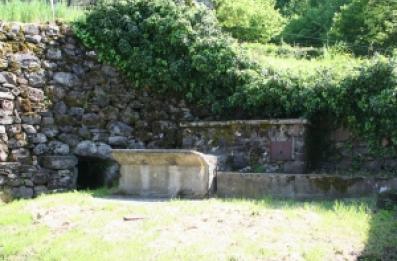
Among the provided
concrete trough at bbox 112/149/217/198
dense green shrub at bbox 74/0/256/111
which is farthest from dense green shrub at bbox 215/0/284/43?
concrete trough at bbox 112/149/217/198

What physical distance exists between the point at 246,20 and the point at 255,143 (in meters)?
11.1

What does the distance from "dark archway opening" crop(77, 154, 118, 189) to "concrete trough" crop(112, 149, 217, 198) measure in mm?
1687

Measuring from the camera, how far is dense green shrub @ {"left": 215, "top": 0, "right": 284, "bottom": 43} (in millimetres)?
19031

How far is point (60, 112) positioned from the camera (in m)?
9.38

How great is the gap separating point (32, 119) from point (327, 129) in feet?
17.0

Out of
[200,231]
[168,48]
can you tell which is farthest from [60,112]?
[200,231]

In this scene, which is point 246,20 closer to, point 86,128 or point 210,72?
point 210,72

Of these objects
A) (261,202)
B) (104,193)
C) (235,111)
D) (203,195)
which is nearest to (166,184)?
(203,195)

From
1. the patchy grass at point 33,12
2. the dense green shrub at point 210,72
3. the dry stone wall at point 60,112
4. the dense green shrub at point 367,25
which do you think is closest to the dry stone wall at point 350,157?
the dense green shrub at point 210,72

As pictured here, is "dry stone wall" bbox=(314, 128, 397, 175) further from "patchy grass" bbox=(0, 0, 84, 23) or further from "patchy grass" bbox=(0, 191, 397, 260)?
"patchy grass" bbox=(0, 0, 84, 23)

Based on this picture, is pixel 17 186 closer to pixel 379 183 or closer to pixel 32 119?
pixel 32 119

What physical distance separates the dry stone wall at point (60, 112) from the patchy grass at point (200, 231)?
2.26 meters

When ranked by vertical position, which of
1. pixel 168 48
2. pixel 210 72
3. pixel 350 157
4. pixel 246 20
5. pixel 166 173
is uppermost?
pixel 246 20

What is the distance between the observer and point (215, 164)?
801 centimetres
